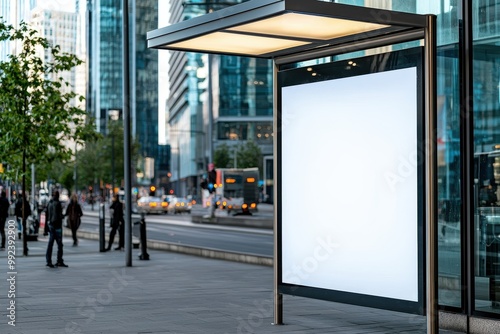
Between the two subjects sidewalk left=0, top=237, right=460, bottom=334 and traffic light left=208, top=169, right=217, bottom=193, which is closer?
sidewalk left=0, top=237, right=460, bottom=334

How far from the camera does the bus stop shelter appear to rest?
9.57 m

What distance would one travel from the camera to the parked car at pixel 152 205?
72062 mm

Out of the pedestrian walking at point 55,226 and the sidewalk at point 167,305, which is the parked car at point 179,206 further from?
the sidewalk at point 167,305

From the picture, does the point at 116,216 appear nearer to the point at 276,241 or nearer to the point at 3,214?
the point at 3,214

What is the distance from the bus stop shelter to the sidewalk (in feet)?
2.93

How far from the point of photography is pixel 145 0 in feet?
611

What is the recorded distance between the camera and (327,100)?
1099cm

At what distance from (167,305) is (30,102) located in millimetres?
13239

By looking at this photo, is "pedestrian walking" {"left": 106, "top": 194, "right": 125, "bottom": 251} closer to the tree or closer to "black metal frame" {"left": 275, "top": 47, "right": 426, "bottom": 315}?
the tree

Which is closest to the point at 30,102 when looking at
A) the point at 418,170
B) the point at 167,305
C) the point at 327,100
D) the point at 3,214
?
the point at 3,214

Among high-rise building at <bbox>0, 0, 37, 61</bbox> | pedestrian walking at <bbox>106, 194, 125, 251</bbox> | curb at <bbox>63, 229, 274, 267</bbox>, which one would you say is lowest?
curb at <bbox>63, 229, 274, 267</bbox>

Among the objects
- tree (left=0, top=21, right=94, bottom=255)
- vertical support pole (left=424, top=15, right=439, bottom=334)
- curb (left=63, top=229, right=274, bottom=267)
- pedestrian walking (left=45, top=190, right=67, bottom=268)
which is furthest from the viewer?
tree (left=0, top=21, right=94, bottom=255)

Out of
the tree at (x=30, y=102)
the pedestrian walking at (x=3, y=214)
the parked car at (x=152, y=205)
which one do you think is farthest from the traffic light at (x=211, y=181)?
the parked car at (x=152, y=205)

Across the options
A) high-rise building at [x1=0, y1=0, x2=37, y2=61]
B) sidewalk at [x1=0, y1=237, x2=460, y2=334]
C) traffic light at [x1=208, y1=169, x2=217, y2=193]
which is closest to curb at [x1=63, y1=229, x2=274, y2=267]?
sidewalk at [x1=0, y1=237, x2=460, y2=334]
